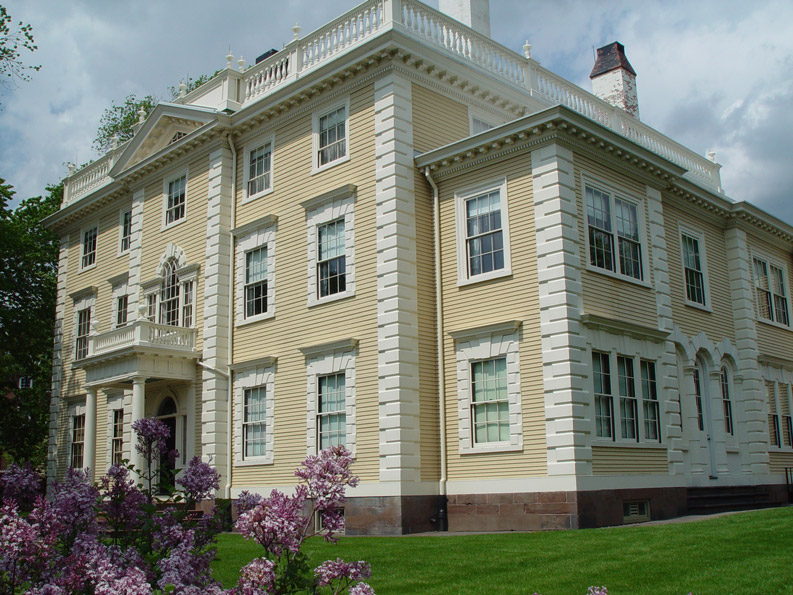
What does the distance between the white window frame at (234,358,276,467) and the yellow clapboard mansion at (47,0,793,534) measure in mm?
85

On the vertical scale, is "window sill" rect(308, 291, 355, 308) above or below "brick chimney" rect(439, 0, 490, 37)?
below

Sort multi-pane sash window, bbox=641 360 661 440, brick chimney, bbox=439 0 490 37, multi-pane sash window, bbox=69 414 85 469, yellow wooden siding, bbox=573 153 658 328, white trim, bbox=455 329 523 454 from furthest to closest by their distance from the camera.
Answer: multi-pane sash window, bbox=69 414 85 469 → brick chimney, bbox=439 0 490 37 → multi-pane sash window, bbox=641 360 661 440 → yellow wooden siding, bbox=573 153 658 328 → white trim, bbox=455 329 523 454

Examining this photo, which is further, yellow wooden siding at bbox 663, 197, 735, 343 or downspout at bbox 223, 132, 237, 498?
downspout at bbox 223, 132, 237, 498

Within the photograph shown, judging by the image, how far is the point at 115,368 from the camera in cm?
2430

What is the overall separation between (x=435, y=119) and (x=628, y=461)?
9647 mm

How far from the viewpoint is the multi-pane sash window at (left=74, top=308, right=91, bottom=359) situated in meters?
31.2

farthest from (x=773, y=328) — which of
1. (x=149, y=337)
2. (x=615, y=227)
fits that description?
(x=149, y=337)

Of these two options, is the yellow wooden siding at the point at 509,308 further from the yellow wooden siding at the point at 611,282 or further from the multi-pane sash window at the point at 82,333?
the multi-pane sash window at the point at 82,333

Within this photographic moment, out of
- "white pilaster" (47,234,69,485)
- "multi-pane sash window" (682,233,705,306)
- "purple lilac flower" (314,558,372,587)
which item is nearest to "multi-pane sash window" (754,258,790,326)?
"multi-pane sash window" (682,233,705,306)

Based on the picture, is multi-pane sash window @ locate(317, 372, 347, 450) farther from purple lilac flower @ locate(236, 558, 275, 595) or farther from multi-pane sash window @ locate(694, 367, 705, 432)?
purple lilac flower @ locate(236, 558, 275, 595)

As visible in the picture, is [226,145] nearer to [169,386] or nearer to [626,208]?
[169,386]

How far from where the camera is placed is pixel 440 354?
1920 cm

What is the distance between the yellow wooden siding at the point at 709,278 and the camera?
22.3 metres

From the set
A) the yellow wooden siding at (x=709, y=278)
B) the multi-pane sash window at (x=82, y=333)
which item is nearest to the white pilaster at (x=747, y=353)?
the yellow wooden siding at (x=709, y=278)
